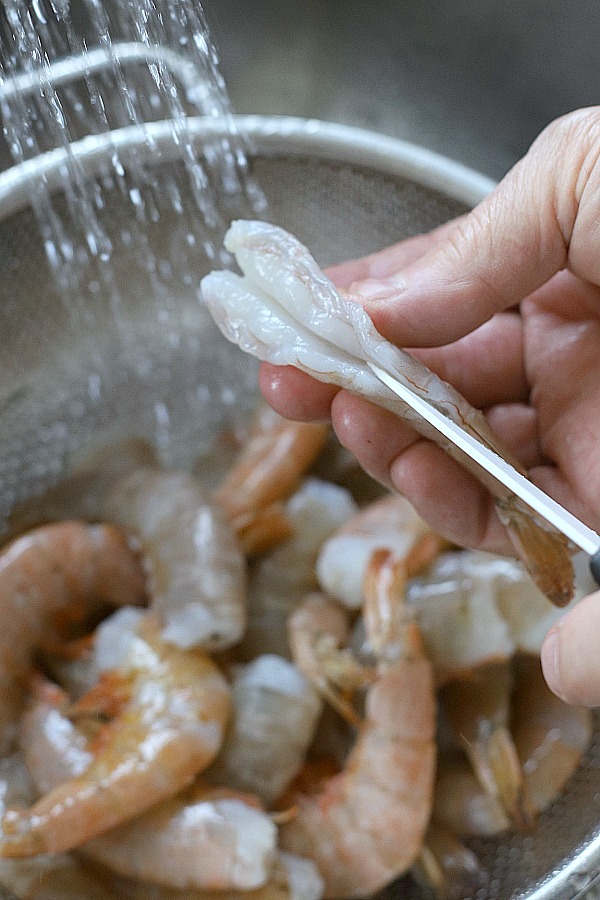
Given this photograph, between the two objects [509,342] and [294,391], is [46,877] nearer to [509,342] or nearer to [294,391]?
[294,391]

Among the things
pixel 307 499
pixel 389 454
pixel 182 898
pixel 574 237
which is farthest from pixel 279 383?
pixel 182 898

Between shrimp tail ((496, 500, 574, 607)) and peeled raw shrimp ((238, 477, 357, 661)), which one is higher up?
shrimp tail ((496, 500, 574, 607))

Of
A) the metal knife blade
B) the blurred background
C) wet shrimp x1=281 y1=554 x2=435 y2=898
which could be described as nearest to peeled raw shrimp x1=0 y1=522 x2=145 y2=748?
wet shrimp x1=281 y1=554 x2=435 y2=898

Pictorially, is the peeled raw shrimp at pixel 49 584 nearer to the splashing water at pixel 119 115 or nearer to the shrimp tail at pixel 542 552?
the splashing water at pixel 119 115

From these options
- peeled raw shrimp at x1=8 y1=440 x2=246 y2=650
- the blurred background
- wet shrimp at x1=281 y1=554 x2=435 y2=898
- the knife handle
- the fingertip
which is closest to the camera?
the knife handle

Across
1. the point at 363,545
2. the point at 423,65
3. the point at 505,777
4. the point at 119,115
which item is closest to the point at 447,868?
the point at 505,777

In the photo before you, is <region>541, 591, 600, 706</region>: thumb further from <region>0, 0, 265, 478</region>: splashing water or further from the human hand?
<region>0, 0, 265, 478</region>: splashing water
